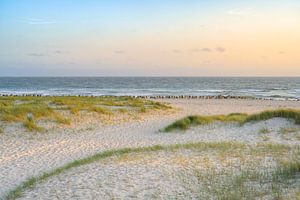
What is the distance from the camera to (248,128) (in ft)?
66.0

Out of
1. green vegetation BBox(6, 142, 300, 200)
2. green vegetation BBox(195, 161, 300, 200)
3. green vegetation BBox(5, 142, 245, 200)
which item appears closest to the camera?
green vegetation BBox(195, 161, 300, 200)

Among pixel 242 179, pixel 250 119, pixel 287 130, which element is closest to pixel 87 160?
pixel 242 179

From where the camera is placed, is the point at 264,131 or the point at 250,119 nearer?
the point at 264,131

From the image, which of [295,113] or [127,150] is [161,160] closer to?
[127,150]

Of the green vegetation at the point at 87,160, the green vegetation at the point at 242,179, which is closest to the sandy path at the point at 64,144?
the green vegetation at the point at 87,160

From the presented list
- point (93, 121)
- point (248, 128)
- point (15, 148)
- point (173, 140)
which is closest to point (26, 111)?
point (93, 121)

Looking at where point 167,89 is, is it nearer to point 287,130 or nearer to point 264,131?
point 264,131

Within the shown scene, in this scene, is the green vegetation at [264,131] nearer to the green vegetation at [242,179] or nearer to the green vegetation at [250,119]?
the green vegetation at [250,119]

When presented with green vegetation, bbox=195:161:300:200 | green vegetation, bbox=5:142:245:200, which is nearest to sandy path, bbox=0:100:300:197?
green vegetation, bbox=5:142:245:200

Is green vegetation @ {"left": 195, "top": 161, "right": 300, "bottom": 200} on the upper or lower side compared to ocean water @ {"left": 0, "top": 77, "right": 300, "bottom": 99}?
upper

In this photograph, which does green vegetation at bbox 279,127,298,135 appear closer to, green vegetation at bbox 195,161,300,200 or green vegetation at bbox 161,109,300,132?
green vegetation at bbox 161,109,300,132

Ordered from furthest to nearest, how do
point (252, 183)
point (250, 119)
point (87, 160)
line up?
1. point (250, 119)
2. point (87, 160)
3. point (252, 183)

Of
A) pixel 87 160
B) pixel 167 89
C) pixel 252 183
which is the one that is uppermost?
pixel 252 183

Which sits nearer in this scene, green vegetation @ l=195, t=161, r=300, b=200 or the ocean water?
green vegetation @ l=195, t=161, r=300, b=200
